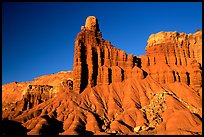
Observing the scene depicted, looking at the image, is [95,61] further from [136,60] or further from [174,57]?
[174,57]

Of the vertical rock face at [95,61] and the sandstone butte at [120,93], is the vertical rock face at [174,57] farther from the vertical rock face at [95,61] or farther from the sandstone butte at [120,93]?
the vertical rock face at [95,61]

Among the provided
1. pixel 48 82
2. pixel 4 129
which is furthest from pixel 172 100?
pixel 48 82

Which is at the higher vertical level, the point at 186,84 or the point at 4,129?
the point at 186,84

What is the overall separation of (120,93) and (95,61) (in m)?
16.6

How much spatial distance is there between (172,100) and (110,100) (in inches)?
836

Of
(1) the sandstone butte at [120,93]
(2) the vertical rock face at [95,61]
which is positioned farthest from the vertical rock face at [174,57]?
(2) the vertical rock face at [95,61]

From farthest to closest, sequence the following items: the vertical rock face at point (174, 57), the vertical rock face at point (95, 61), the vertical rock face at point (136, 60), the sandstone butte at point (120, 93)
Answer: the vertical rock face at point (174, 57), the vertical rock face at point (136, 60), the vertical rock face at point (95, 61), the sandstone butte at point (120, 93)

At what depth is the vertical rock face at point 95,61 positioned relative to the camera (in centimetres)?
12006

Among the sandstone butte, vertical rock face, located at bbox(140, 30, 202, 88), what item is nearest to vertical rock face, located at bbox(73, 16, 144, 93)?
the sandstone butte

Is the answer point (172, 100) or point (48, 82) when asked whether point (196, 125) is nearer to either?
point (172, 100)

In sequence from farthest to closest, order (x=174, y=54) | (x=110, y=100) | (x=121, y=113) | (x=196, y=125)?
1. (x=174, y=54)
2. (x=110, y=100)
3. (x=121, y=113)
4. (x=196, y=125)

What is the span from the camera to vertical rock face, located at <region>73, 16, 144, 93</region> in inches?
4727

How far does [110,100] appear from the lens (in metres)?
113

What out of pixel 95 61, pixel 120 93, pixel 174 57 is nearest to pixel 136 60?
pixel 174 57
